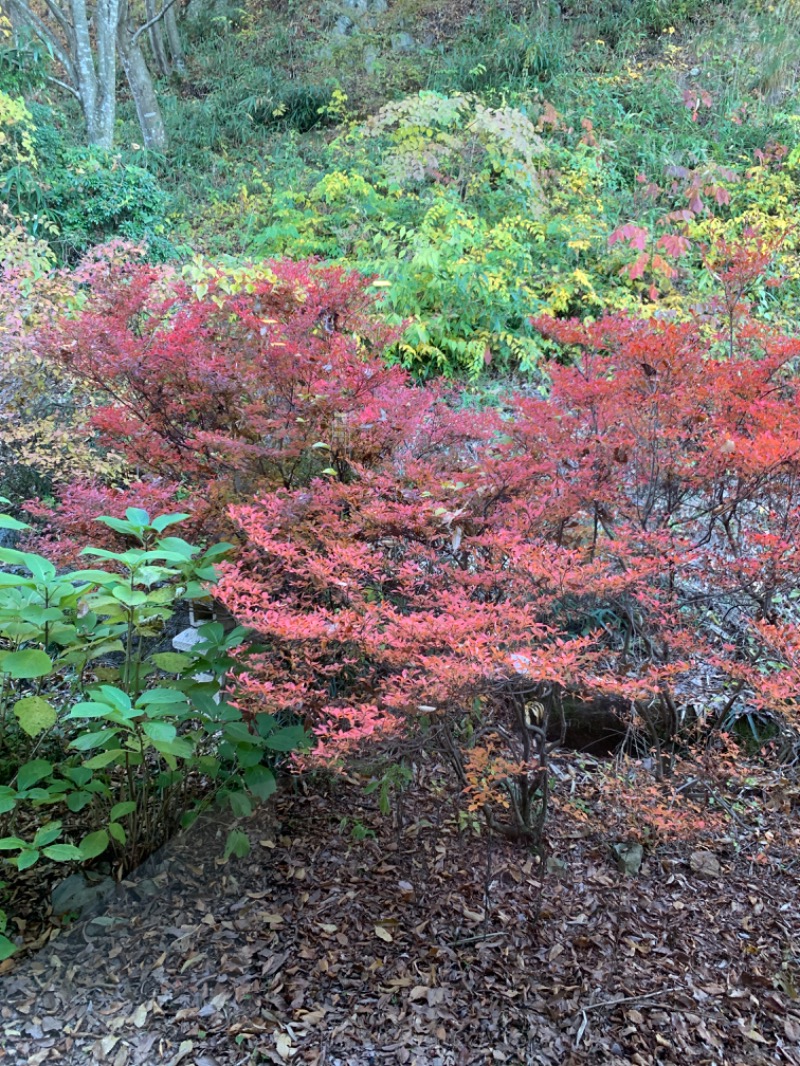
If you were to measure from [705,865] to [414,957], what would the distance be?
103cm

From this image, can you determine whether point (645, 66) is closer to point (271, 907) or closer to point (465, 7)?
point (465, 7)

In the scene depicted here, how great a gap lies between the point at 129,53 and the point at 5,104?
4333mm

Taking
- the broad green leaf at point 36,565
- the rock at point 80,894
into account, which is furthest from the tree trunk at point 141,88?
the rock at point 80,894

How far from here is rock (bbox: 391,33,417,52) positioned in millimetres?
9789

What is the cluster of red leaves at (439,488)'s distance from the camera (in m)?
1.87

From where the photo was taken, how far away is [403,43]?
984 centimetres

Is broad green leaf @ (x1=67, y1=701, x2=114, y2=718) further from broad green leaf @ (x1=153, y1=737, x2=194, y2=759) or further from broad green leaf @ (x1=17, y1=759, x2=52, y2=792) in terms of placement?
broad green leaf @ (x1=17, y1=759, x2=52, y2=792)

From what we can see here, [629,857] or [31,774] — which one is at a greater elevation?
[31,774]

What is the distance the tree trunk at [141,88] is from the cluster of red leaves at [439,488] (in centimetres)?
924

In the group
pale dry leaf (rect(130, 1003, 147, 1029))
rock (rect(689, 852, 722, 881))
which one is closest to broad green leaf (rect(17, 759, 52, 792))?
pale dry leaf (rect(130, 1003, 147, 1029))

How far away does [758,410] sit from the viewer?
6.97ft

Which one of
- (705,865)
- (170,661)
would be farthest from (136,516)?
(705,865)

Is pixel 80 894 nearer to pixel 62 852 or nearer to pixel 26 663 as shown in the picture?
pixel 62 852

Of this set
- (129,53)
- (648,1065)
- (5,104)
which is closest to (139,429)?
(648,1065)
